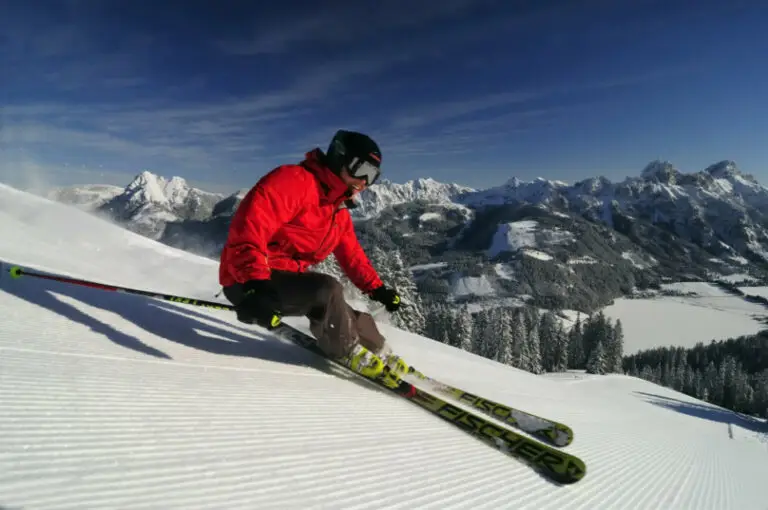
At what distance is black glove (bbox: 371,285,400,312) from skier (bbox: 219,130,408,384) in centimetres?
59

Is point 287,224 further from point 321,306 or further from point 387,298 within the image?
point 387,298

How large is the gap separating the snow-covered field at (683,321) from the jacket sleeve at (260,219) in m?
139

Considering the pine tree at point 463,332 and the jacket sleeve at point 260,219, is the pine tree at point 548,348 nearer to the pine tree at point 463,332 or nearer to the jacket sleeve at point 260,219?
the pine tree at point 463,332

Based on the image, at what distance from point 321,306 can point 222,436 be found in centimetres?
227

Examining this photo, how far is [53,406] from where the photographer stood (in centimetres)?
254

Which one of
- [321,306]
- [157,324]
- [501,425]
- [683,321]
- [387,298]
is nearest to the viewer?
[501,425]

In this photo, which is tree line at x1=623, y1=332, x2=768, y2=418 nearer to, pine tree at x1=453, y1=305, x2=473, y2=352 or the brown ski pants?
pine tree at x1=453, y1=305, x2=473, y2=352

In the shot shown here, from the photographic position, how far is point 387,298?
20.5 feet

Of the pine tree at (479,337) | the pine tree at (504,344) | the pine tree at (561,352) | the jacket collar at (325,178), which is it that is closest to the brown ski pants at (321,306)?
the jacket collar at (325,178)

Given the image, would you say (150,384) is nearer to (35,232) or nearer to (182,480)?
(182,480)

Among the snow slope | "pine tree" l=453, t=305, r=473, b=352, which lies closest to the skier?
the snow slope

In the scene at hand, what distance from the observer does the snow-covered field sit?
136625 millimetres

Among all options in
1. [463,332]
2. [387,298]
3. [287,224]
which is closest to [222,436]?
[287,224]

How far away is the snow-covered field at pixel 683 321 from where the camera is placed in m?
137
